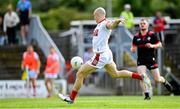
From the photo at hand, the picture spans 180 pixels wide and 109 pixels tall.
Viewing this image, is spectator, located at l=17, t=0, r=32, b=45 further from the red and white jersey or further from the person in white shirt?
the red and white jersey

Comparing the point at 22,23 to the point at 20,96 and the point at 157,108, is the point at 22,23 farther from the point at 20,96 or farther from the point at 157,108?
the point at 157,108

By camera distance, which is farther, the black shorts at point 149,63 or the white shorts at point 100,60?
the black shorts at point 149,63

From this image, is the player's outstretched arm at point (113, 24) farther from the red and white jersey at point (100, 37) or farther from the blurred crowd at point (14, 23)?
the blurred crowd at point (14, 23)

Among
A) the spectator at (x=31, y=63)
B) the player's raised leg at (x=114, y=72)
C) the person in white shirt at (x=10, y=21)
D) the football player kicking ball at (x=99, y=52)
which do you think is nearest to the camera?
the football player kicking ball at (x=99, y=52)

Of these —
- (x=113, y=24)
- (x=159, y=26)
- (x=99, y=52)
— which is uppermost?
(x=113, y=24)

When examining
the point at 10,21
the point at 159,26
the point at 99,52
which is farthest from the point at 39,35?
the point at 99,52

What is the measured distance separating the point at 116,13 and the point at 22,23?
21.9 meters

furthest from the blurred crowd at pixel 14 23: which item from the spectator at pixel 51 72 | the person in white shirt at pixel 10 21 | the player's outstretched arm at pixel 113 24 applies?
the player's outstretched arm at pixel 113 24

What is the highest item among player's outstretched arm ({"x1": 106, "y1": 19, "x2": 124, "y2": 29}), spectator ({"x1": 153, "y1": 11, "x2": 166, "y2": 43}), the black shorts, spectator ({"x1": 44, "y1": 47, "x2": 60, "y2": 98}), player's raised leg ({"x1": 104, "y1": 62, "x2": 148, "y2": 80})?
player's outstretched arm ({"x1": 106, "y1": 19, "x2": 124, "y2": 29})

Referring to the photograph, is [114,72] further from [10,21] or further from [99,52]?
[10,21]

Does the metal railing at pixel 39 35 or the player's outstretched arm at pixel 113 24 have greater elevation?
the player's outstretched arm at pixel 113 24

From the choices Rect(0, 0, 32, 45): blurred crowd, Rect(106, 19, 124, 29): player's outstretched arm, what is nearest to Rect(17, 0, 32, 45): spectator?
Rect(0, 0, 32, 45): blurred crowd

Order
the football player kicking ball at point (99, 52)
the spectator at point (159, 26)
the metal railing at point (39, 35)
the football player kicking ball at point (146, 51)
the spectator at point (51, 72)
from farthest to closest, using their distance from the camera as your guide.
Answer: the metal railing at point (39, 35), the spectator at point (159, 26), the spectator at point (51, 72), the football player kicking ball at point (146, 51), the football player kicking ball at point (99, 52)

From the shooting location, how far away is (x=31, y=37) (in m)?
41.1
